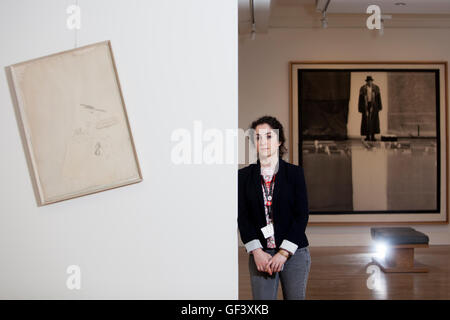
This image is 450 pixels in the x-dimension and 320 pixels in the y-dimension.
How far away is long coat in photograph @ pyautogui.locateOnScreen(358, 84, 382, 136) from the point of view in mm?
5305

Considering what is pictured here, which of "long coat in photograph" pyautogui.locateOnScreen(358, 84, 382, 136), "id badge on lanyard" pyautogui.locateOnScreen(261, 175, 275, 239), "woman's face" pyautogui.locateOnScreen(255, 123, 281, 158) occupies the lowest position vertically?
"id badge on lanyard" pyautogui.locateOnScreen(261, 175, 275, 239)

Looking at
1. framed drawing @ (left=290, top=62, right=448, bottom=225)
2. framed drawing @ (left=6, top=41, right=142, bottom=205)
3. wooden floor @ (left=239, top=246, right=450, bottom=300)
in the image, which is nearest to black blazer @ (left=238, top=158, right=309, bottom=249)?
framed drawing @ (left=6, top=41, right=142, bottom=205)

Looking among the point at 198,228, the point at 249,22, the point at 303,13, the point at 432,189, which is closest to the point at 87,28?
the point at 198,228

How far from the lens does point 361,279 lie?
3.95m

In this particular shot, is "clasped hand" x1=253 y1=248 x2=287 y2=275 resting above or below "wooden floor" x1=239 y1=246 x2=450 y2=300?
above

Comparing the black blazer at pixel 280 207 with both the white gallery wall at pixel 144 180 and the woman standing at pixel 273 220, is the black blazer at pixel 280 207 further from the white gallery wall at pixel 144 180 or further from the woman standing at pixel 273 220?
the white gallery wall at pixel 144 180

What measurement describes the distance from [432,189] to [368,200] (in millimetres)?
968

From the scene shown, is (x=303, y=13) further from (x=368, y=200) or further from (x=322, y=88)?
(x=368, y=200)

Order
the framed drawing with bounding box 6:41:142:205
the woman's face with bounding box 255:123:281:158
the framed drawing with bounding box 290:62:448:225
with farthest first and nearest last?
1. the framed drawing with bounding box 290:62:448:225
2. the woman's face with bounding box 255:123:281:158
3. the framed drawing with bounding box 6:41:142:205

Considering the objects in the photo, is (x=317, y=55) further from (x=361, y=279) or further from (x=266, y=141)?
(x=266, y=141)

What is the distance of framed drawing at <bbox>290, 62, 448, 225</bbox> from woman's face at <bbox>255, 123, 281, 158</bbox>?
344 centimetres

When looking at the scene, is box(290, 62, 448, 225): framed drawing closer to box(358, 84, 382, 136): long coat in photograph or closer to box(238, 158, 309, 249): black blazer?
box(358, 84, 382, 136): long coat in photograph

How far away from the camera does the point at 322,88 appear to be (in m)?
5.31

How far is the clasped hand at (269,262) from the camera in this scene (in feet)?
5.90
